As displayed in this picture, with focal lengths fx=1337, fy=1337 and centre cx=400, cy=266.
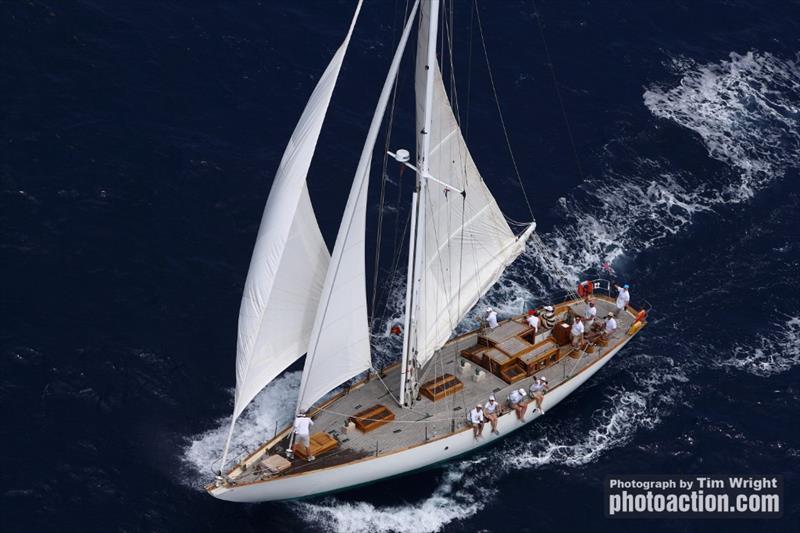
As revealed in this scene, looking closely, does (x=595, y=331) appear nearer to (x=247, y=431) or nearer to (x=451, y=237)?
(x=451, y=237)

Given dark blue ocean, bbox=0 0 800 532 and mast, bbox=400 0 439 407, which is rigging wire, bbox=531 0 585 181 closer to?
dark blue ocean, bbox=0 0 800 532

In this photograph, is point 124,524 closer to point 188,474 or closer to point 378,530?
point 188,474

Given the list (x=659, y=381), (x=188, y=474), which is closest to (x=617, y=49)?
(x=659, y=381)

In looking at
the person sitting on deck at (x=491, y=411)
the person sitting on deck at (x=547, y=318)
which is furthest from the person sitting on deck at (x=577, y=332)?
the person sitting on deck at (x=491, y=411)

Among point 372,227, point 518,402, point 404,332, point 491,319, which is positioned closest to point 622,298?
point 491,319

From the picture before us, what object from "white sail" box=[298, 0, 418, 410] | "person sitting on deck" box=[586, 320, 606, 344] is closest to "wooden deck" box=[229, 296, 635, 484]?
"person sitting on deck" box=[586, 320, 606, 344]

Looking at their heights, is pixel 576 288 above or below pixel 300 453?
above
